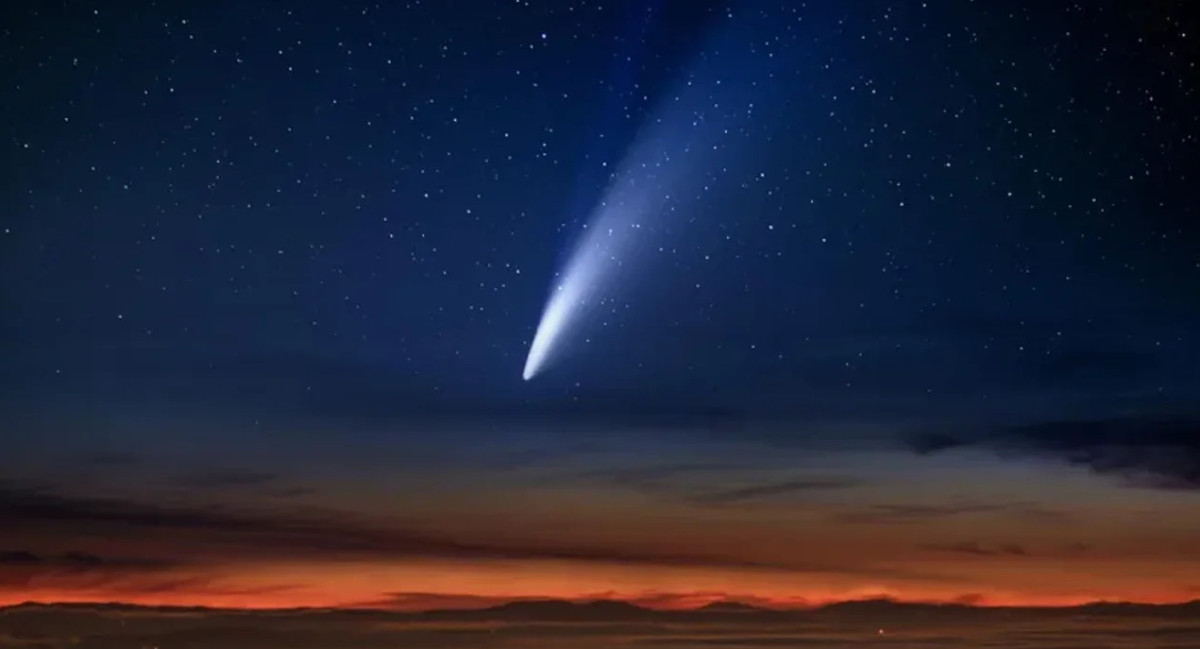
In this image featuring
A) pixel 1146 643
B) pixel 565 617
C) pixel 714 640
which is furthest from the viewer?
pixel 714 640

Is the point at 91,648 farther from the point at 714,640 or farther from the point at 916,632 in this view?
the point at 916,632

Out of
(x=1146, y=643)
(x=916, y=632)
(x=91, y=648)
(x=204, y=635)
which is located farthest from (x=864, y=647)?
(x=91, y=648)

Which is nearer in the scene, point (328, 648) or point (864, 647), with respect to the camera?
point (328, 648)

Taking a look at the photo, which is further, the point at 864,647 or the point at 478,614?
the point at 864,647

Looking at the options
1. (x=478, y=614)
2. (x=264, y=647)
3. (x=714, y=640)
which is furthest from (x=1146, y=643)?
(x=264, y=647)

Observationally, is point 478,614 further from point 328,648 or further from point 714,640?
point 714,640

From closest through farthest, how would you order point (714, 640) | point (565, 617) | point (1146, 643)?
point (1146, 643), point (565, 617), point (714, 640)

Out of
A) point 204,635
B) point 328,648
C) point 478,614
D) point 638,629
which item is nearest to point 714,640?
point 638,629
